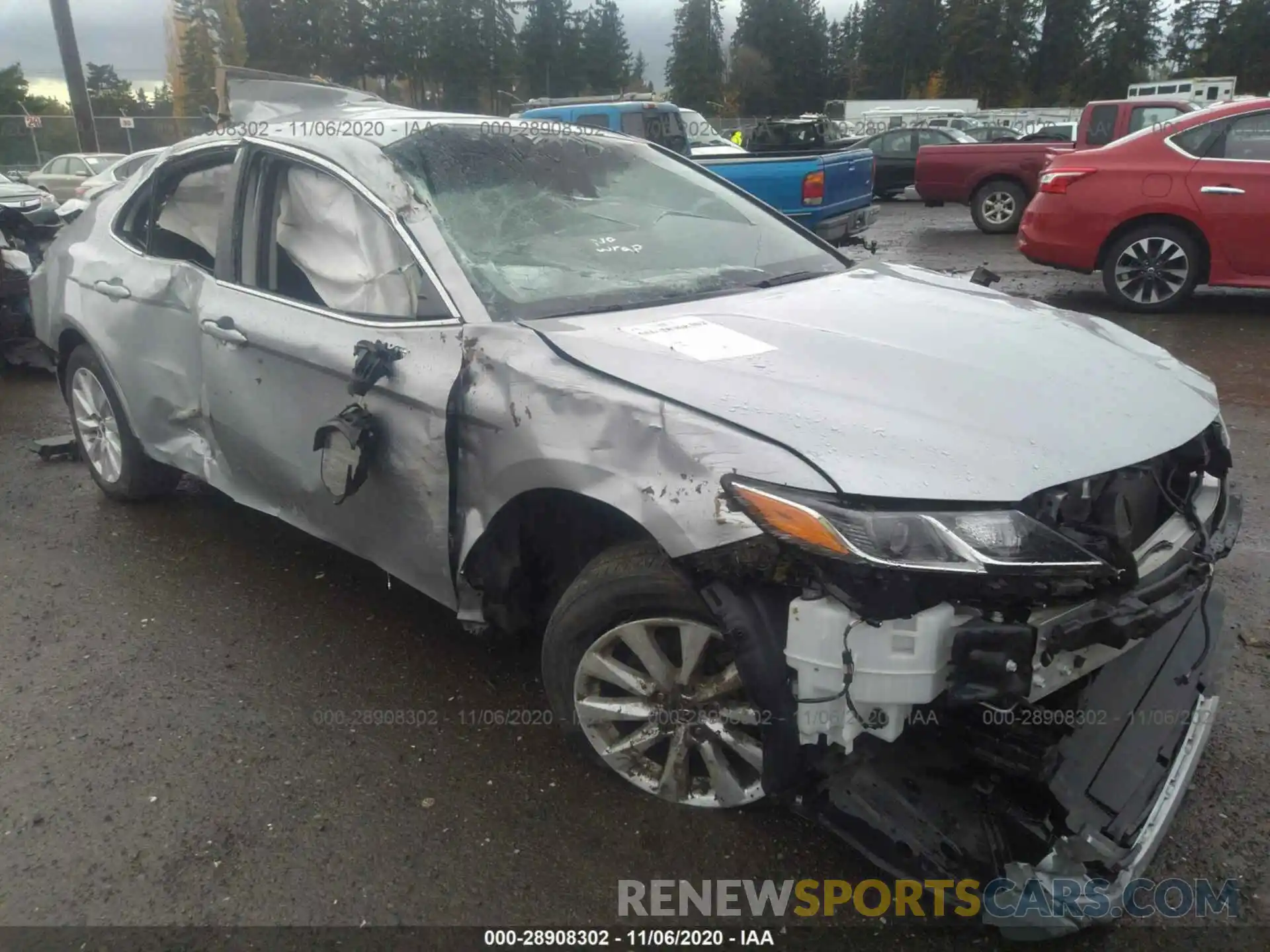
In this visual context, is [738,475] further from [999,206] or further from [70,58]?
[70,58]

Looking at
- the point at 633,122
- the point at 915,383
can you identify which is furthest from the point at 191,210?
the point at 633,122

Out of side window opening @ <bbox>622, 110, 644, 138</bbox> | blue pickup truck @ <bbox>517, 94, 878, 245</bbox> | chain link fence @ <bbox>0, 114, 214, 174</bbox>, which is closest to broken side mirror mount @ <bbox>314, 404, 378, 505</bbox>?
blue pickup truck @ <bbox>517, 94, 878, 245</bbox>

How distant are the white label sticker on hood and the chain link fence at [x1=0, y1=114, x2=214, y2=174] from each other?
28218mm

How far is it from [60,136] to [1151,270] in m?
30.3

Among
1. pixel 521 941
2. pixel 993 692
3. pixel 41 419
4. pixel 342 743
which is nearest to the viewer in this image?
pixel 993 692

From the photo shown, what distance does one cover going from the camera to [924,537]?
1933 mm

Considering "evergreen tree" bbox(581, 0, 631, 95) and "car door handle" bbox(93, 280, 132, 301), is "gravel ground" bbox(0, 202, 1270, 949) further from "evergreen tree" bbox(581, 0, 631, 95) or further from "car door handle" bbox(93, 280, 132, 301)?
"evergreen tree" bbox(581, 0, 631, 95)

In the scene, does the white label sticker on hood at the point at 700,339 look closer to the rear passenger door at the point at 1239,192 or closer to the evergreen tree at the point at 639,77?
the rear passenger door at the point at 1239,192

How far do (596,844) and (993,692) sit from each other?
44.0 inches

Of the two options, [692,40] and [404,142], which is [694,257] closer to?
[404,142]

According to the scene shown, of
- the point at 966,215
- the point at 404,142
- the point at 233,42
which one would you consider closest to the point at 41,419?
the point at 404,142

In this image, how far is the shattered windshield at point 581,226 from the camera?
283cm

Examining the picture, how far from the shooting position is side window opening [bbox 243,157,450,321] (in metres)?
2.84

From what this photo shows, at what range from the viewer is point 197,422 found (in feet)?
12.2
